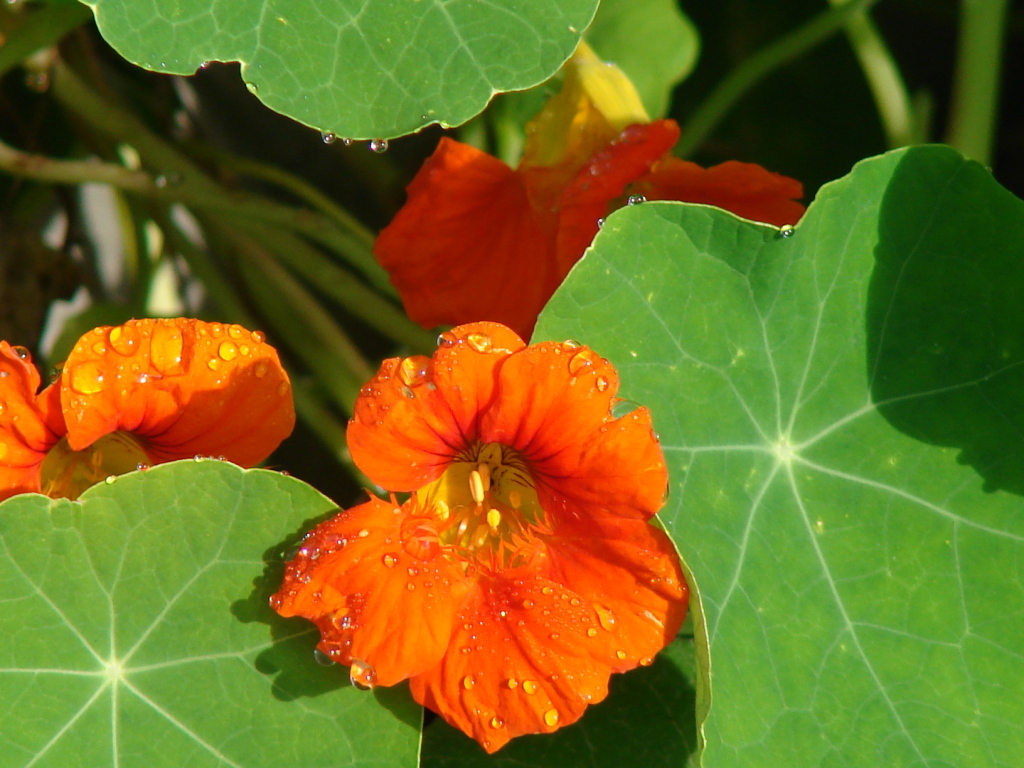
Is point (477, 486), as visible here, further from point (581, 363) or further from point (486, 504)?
point (581, 363)

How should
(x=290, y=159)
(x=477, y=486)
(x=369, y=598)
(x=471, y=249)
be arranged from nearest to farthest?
(x=369, y=598) < (x=477, y=486) < (x=471, y=249) < (x=290, y=159)

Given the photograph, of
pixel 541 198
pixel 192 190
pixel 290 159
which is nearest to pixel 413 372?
pixel 541 198

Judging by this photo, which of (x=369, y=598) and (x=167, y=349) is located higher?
(x=167, y=349)

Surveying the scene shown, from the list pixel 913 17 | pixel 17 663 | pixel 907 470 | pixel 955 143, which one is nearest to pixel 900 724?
pixel 907 470

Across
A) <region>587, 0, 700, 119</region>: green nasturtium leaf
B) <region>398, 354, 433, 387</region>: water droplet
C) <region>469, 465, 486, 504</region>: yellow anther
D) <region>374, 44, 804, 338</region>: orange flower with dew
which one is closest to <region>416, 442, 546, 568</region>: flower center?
<region>469, 465, 486, 504</region>: yellow anther

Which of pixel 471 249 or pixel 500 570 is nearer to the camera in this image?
pixel 500 570


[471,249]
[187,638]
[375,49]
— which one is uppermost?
[375,49]

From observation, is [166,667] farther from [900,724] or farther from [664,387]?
[900,724]
